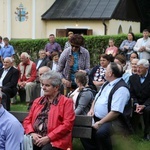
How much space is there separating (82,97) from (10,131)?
3160mm

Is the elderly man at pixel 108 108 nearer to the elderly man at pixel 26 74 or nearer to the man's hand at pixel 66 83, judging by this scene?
the man's hand at pixel 66 83

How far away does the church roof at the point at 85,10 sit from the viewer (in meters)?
29.4

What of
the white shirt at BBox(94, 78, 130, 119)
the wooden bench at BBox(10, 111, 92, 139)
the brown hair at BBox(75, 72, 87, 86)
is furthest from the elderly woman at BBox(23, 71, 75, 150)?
the brown hair at BBox(75, 72, 87, 86)

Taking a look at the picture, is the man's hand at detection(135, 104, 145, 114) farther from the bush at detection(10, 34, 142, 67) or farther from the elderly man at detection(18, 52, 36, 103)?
the bush at detection(10, 34, 142, 67)

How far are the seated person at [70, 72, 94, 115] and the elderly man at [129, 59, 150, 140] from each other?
1182mm

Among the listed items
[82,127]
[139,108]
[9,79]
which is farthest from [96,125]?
[9,79]

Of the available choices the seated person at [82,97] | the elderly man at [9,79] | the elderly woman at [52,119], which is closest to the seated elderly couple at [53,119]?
the elderly woman at [52,119]

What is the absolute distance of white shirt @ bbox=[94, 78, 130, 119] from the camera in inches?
268

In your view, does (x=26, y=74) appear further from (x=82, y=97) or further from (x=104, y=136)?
(x=104, y=136)

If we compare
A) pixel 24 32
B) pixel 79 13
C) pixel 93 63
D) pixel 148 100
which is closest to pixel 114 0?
pixel 79 13

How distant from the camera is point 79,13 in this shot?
29891 millimetres

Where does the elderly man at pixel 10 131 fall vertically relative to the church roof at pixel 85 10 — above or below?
below

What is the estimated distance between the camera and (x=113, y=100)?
270 inches

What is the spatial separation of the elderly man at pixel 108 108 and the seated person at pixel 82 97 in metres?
0.44
